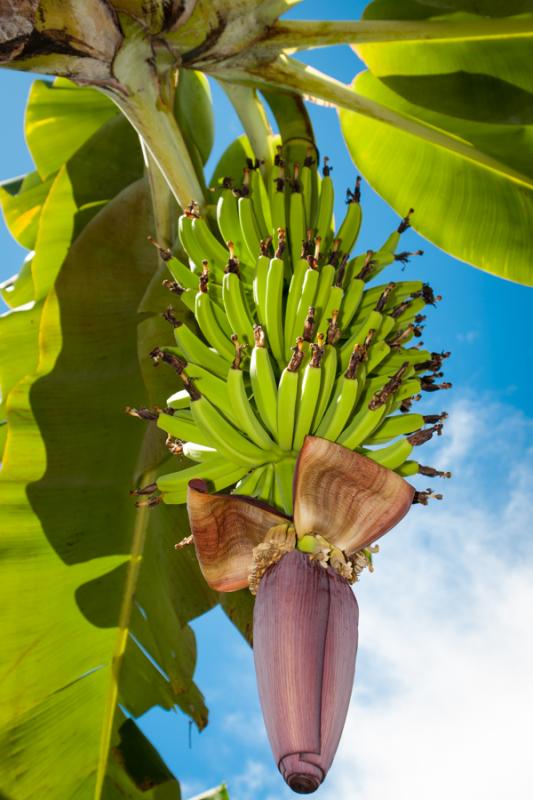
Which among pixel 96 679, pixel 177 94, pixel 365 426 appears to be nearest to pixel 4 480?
pixel 96 679

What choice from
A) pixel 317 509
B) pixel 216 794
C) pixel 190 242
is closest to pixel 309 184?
pixel 190 242

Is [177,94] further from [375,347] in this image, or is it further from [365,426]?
[365,426]

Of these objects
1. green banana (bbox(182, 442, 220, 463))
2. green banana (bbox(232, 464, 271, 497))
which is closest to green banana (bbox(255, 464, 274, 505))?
green banana (bbox(232, 464, 271, 497))

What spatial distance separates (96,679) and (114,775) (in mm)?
249

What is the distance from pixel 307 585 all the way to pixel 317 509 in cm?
13

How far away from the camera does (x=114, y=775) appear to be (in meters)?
1.88

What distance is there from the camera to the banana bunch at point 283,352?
55.8 inches

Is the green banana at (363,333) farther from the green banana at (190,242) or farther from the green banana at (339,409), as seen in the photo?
the green banana at (190,242)

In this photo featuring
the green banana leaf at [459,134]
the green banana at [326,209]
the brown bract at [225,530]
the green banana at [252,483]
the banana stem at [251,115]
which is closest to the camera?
the brown bract at [225,530]

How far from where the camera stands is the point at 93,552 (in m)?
1.88

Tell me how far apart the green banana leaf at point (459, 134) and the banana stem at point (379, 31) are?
150mm

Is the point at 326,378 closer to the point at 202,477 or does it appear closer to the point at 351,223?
the point at 202,477

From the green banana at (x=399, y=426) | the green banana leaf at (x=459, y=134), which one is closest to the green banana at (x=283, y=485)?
the green banana at (x=399, y=426)

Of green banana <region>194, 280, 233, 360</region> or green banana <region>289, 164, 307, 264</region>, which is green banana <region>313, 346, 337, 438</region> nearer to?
green banana <region>194, 280, 233, 360</region>
